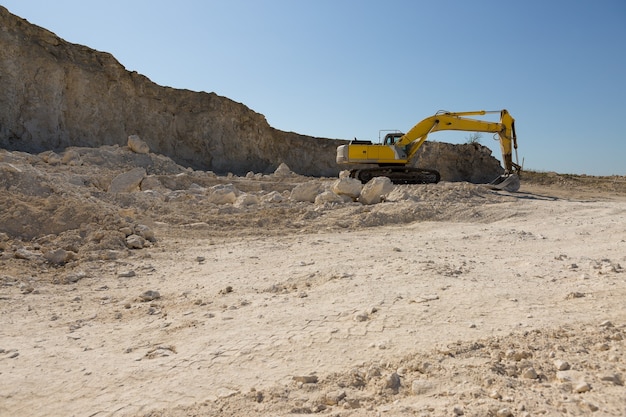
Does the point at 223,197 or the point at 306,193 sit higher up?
the point at 306,193

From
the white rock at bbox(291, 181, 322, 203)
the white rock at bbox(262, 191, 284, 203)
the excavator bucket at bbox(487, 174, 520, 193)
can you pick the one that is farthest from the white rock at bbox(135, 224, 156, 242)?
the excavator bucket at bbox(487, 174, 520, 193)

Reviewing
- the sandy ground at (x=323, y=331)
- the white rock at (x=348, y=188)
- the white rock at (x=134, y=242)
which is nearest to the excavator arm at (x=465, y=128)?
the white rock at (x=348, y=188)

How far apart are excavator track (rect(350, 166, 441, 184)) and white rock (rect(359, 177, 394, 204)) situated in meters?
4.88

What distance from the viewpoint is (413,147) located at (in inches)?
657

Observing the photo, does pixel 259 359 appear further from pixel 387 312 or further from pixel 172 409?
pixel 387 312

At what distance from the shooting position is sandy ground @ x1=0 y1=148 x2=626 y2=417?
2717mm

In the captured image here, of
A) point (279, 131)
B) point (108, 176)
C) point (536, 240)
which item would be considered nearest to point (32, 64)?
point (108, 176)

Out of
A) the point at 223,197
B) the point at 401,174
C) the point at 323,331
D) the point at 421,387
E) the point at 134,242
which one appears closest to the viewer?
the point at 421,387

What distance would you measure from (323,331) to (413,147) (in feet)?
45.2

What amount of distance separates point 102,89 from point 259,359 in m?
22.1

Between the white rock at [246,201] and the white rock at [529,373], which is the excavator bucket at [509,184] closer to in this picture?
the white rock at [246,201]

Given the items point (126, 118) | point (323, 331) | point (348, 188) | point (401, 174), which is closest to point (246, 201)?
point (348, 188)

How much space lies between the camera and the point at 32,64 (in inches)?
787

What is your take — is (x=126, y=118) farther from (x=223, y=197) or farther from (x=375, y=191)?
(x=375, y=191)
